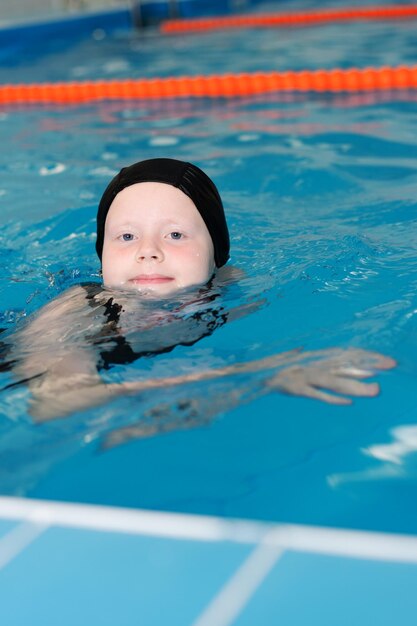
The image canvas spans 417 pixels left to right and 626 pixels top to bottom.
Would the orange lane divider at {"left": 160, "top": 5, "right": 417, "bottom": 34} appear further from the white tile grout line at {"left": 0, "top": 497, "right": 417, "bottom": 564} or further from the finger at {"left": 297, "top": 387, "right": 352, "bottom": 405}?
the white tile grout line at {"left": 0, "top": 497, "right": 417, "bottom": 564}

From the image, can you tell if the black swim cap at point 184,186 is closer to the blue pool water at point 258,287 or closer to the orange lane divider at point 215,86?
the blue pool water at point 258,287

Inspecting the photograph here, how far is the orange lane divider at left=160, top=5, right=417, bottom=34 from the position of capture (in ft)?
37.5

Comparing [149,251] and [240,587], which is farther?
[149,251]

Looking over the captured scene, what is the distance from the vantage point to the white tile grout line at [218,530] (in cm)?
138

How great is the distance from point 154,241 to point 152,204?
0.45ft

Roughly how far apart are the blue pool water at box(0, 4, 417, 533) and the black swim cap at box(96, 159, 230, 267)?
0.20m

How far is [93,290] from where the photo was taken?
2.78 metres

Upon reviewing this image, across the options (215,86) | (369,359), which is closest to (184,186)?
(369,359)

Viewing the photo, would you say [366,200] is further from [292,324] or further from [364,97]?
[364,97]

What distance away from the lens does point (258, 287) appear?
2.90 metres

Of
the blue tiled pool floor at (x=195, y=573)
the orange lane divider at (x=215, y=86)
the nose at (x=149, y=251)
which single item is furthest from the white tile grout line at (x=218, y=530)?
the orange lane divider at (x=215, y=86)

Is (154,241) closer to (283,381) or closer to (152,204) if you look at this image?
(152,204)

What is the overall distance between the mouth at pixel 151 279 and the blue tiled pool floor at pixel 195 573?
3.88ft

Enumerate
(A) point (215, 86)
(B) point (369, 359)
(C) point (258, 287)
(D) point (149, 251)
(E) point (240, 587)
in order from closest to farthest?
1. (E) point (240, 587)
2. (B) point (369, 359)
3. (D) point (149, 251)
4. (C) point (258, 287)
5. (A) point (215, 86)
